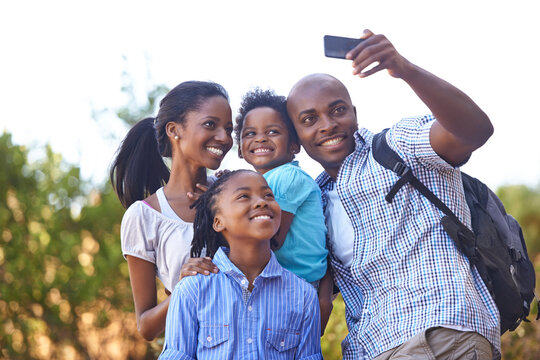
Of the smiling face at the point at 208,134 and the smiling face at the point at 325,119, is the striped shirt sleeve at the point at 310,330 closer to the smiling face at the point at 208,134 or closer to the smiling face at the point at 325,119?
the smiling face at the point at 325,119

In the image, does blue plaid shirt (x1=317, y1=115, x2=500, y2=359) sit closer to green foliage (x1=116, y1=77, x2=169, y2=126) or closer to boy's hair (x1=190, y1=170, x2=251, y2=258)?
boy's hair (x1=190, y1=170, x2=251, y2=258)

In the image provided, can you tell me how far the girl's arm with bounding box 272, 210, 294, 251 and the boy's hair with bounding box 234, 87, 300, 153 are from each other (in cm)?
56

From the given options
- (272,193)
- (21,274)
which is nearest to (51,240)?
(21,274)

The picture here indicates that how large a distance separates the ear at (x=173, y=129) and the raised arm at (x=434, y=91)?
4.35ft

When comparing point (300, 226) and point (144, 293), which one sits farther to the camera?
point (144, 293)

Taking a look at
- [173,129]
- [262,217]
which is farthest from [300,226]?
[173,129]

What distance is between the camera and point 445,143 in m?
2.45

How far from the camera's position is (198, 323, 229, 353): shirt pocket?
266 centimetres

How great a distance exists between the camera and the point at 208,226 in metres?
3.00

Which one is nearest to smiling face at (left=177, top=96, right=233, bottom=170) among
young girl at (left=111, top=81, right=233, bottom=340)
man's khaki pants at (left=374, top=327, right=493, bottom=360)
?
young girl at (left=111, top=81, right=233, bottom=340)

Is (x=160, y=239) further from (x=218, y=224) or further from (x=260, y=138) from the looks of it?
(x=260, y=138)

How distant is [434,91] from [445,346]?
1022 millimetres

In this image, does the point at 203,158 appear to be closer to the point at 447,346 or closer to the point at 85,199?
the point at 447,346

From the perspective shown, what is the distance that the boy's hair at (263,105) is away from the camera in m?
3.39
